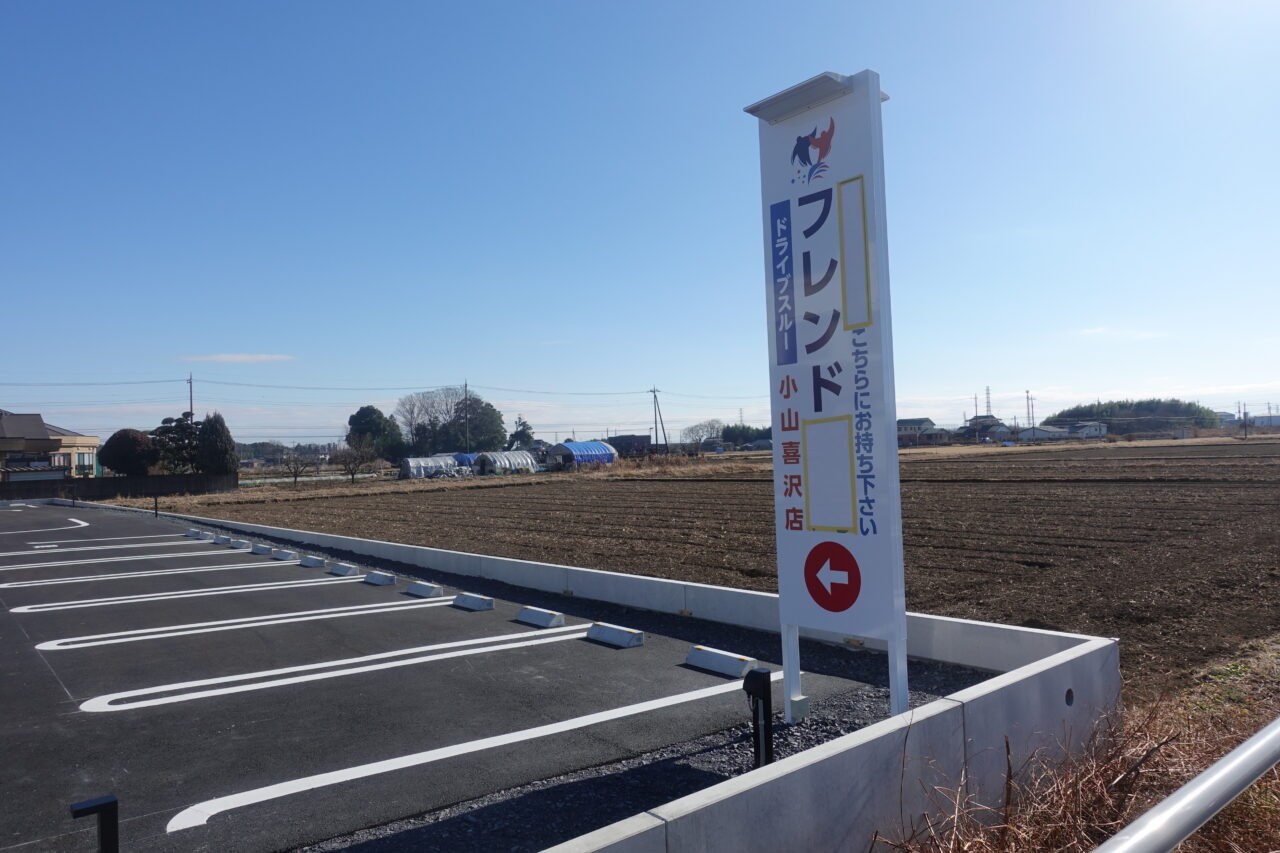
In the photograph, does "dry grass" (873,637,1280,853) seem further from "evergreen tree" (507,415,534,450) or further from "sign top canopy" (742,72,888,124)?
"evergreen tree" (507,415,534,450)

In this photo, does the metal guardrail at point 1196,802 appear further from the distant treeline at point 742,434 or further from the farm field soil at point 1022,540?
the distant treeline at point 742,434

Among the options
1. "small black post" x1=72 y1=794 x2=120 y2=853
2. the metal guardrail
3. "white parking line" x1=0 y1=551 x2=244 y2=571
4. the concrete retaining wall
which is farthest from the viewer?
"white parking line" x1=0 y1=551 x2=244 y2=571

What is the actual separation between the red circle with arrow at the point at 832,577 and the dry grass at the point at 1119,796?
1152 mm

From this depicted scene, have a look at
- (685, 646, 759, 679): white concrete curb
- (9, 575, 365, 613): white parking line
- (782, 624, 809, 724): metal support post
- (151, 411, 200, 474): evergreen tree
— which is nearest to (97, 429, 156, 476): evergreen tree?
(151, 411, 200, 474): evergreen tree

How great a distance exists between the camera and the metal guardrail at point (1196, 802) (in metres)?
1.49

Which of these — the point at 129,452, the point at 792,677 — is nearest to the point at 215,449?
the point at 129,452

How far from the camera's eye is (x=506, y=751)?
4.57 m

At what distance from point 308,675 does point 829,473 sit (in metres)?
4.33

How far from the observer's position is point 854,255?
14.4 ft

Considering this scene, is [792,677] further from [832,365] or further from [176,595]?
[176,595]

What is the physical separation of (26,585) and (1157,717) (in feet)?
42.5

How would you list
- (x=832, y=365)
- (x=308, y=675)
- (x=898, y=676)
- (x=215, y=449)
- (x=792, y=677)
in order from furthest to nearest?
(x=215, y=449)
(x=308, y=675)
(x=792, y=677)
(x=832, y=365)
(x=898, y=676)

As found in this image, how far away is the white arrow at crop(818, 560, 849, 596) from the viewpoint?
450cm

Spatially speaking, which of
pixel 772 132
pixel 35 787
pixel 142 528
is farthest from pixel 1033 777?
pixel 142 528
